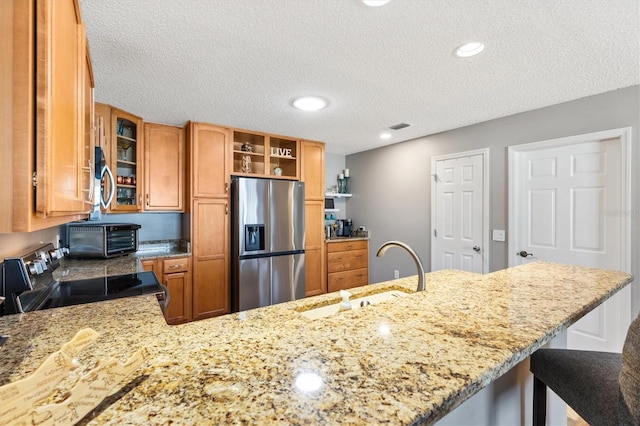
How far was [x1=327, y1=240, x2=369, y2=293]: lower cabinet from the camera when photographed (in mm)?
4098

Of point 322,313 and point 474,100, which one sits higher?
point 474,100

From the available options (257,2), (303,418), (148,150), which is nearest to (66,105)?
(257,2)

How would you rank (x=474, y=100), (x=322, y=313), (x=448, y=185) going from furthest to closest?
(x=448, y=185) < (x=474, y=100) < (x=322, y=313)

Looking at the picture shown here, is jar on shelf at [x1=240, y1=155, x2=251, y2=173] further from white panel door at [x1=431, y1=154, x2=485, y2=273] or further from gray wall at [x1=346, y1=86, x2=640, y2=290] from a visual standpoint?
white panel door at [x1=431, y1=154, x2=485, y2=273]

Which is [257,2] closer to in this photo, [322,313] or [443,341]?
[322,313]

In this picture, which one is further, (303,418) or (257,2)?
(257,2)

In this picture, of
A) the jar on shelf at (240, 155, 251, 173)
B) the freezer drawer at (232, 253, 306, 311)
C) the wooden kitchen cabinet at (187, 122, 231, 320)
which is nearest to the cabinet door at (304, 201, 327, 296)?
the freezer drawer at (232, 253, 306, 311)

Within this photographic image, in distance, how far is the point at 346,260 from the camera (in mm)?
4250

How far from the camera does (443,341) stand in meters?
0.72

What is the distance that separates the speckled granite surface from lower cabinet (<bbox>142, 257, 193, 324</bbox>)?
5.92 ft

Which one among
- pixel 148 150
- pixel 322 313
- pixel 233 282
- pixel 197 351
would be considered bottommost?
pixel 233 282

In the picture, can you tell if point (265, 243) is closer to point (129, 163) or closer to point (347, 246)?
point (347, 246)

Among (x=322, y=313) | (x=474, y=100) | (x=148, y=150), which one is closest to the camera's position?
(x=322, y=313)

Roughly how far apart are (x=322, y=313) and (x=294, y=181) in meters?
2.56
